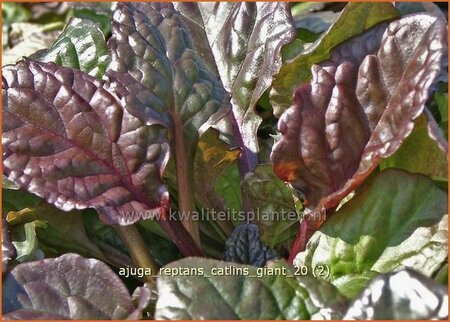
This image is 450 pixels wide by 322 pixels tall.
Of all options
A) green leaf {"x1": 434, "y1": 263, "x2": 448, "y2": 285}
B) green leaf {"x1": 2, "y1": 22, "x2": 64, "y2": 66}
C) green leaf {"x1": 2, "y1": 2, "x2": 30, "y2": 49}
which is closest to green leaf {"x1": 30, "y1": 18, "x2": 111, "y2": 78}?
green leaf {"x1": 2, "y1": 22, "x2": 64, "y2": 66}

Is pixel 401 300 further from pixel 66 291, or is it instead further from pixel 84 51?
pixel 84 51

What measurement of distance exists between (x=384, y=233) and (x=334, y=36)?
317 millimetres

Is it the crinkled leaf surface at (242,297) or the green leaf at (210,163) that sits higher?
the green leaf at (210,163)

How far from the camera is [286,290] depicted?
3.06ft

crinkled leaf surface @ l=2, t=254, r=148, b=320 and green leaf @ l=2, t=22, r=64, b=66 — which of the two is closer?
crinkled leaf surface @ l=2, t=254, r=148, b=320

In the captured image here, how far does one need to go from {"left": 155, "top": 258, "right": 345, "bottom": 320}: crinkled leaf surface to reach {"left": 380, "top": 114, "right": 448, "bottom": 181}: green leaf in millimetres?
242

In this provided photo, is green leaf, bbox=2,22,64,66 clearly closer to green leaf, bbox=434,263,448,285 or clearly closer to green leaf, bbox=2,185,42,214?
green leaf, bbox=2,185,42,214

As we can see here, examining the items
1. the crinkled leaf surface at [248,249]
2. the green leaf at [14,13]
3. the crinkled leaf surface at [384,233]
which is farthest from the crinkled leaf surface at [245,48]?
the green leaf at [14,13]

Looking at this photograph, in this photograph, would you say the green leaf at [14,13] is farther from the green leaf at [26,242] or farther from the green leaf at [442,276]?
the green leaf at [442,276]

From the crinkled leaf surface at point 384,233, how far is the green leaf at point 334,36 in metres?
0.23

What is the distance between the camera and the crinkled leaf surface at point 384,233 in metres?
1.02

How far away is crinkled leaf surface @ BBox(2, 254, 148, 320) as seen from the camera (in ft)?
3.19

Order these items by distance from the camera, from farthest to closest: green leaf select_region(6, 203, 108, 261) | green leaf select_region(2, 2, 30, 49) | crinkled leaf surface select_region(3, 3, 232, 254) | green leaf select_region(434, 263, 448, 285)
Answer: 1. green leaf select_region(2, 2, 30, 49)
2. green leaf select_region(6, 203, 108, 261)
3. crinkled leaf surface select_region(3, 3, 232, 254)
4. green leaf select_region(434, 263, 448, 285)

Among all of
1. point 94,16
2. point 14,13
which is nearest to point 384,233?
point 94,16
